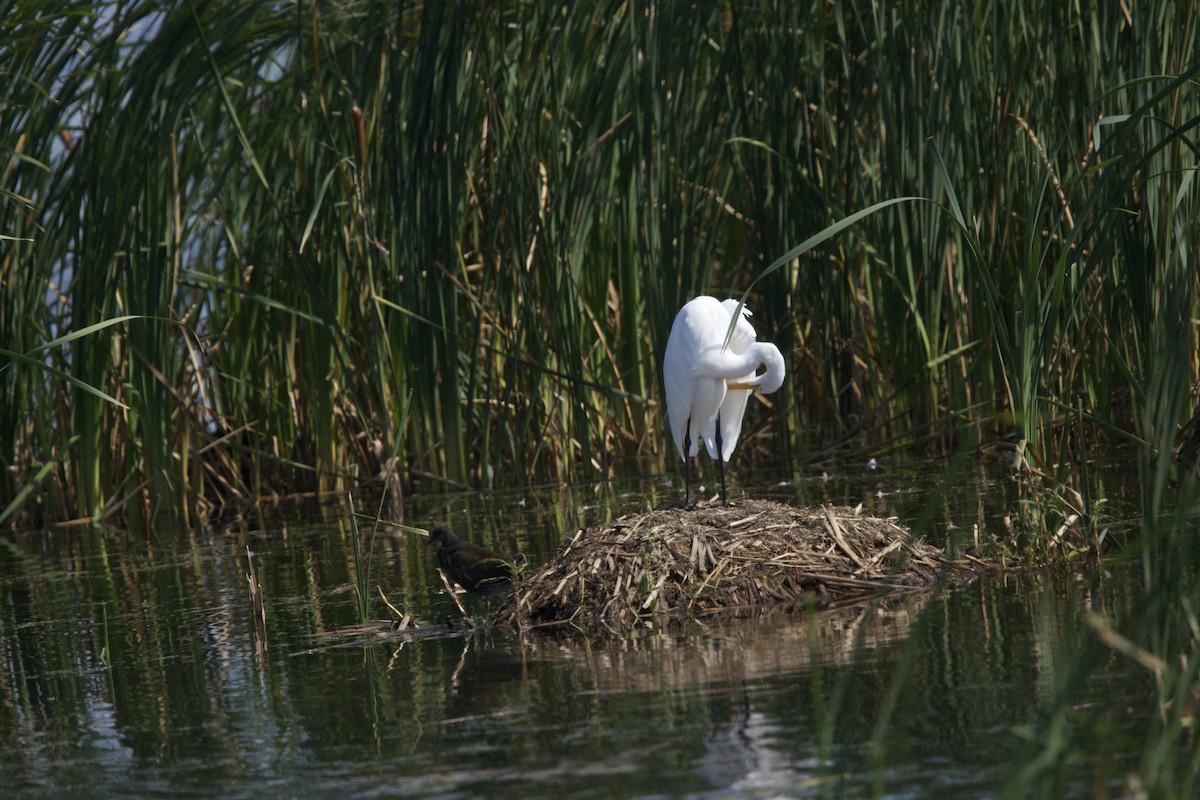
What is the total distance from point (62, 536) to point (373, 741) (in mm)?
7033

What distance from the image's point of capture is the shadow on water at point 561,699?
3.25 meters

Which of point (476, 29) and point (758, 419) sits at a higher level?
point (476, 29)

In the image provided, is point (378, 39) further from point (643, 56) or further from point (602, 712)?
point (602, 712)

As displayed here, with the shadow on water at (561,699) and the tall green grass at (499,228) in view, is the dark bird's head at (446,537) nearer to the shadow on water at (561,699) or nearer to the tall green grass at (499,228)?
the shadow on water at (561,699)

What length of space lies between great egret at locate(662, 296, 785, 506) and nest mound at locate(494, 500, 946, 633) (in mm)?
1190

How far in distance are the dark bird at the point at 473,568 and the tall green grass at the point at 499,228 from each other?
2.12 meters

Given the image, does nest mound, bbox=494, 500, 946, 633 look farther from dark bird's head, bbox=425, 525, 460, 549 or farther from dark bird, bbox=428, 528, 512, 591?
dark bird's head, bbox=425, 525, 460, 549

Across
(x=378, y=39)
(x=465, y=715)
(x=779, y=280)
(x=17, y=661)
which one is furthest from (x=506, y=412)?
(x=465, y=715)

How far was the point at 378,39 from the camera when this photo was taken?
995cm

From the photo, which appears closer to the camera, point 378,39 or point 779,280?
point 779,280

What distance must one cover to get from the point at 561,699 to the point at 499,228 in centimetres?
653

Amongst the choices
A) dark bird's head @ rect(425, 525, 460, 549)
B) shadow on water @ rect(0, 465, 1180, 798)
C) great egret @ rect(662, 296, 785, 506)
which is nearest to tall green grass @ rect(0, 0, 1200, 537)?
great egret @ rect(662, 296, 785, 506)

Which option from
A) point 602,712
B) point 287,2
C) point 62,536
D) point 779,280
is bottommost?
point 602,712

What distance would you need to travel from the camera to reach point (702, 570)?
5340 mm
